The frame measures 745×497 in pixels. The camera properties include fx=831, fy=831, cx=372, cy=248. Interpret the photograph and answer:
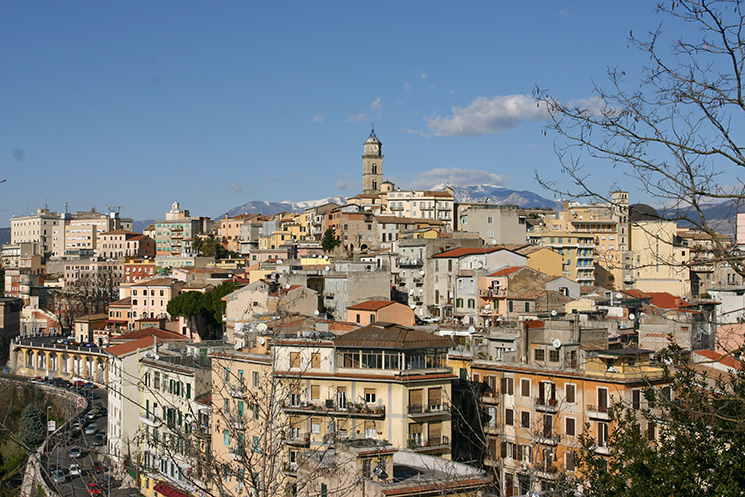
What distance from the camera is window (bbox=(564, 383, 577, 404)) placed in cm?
2362

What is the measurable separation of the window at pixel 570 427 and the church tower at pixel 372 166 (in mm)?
84639

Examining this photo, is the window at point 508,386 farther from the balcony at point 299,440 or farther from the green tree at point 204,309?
the green tree at point 204,309

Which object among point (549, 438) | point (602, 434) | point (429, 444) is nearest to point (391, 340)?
point (429, 444)

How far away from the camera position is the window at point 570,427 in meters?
23.4

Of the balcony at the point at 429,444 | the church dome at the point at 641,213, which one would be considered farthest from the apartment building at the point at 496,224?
the church dome at the point at 641,213

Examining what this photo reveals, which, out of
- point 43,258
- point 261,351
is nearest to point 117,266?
point 43,258

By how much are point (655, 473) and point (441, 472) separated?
4.29m

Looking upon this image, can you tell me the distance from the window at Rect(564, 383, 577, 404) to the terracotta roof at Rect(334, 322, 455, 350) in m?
3.49

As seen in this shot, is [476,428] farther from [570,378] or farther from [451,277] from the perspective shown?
[451,277]

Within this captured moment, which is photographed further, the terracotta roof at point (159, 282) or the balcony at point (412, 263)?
the terracotta roof at point (159, 282)

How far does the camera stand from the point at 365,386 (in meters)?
23.4

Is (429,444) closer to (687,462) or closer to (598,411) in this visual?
(598,411)

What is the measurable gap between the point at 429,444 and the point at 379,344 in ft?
10.1

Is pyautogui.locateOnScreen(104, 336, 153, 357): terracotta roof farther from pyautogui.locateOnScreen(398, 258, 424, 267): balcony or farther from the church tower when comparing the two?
the church tower
